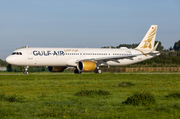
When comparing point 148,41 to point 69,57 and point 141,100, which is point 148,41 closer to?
point 69,57

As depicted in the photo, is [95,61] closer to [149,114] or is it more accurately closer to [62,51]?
[62,51]

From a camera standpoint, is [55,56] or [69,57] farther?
[69,57]

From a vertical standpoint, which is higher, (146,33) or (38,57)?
(146,33)

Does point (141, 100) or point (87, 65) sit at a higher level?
point (87, 65)

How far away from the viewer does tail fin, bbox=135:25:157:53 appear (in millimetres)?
56500

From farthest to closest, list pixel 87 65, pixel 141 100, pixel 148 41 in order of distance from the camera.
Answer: pixel 148 41 → pixel 87 65 → pixel 141 100

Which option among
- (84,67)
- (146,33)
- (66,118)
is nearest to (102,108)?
(66,118)

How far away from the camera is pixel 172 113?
11.8 metres

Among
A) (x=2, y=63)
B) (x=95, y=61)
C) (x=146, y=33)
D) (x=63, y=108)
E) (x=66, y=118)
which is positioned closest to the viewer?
(x=66, y=118)

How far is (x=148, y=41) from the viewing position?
57.0 metres

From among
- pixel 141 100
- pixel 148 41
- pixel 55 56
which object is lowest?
pixel 141 100

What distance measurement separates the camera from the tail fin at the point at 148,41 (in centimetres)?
5650

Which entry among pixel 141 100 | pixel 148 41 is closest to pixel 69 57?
pixel 148 41

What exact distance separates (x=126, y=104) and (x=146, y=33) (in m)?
45.3
